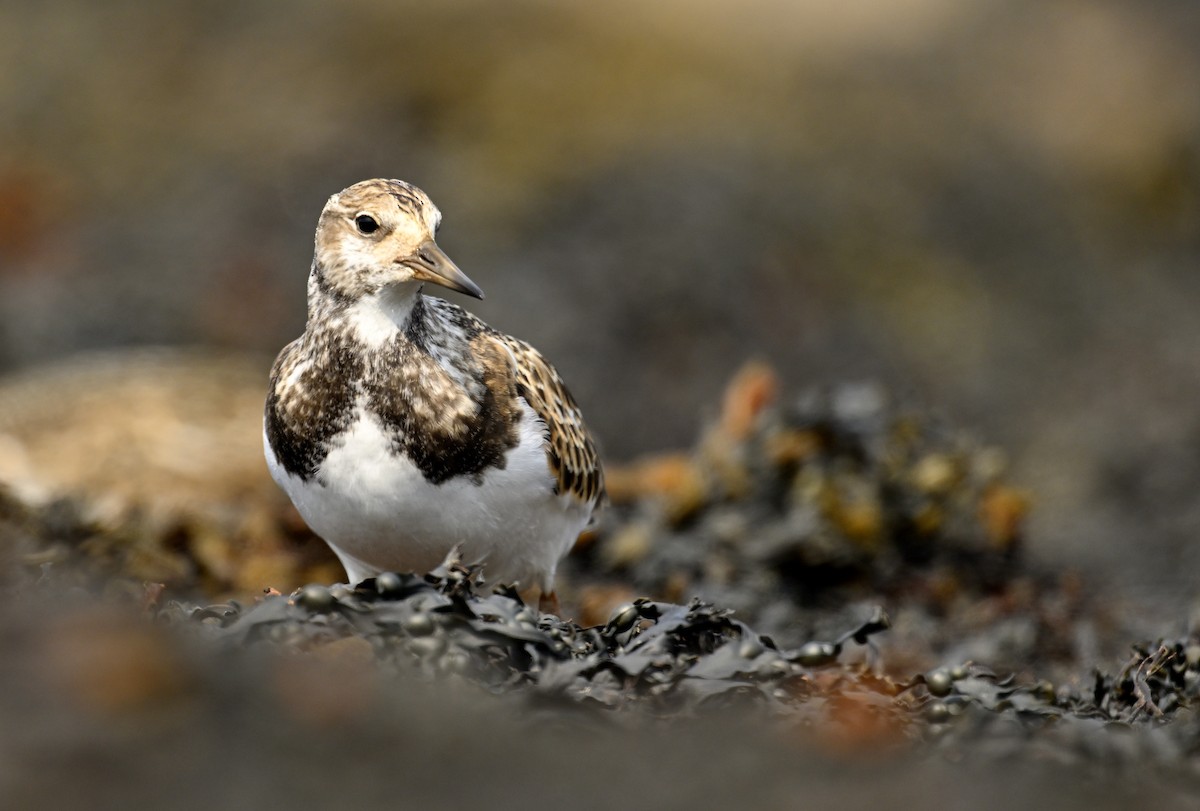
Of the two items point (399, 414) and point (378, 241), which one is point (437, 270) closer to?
point (378, 241)

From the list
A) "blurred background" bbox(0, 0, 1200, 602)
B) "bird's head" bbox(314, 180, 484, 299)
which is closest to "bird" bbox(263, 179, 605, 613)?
"bird's head" bbox(314, 180, 484, 299)

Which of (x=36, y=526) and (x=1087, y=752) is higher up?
(x=36, y=526)

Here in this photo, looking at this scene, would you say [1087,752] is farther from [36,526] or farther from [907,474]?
[36,526]

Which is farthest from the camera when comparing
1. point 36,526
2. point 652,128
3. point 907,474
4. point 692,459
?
point 652,128

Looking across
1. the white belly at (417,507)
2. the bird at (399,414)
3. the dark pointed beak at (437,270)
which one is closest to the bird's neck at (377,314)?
the bird at (399,414)

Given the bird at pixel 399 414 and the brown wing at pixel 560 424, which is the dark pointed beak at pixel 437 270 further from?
the brown wing at pixel 560 424

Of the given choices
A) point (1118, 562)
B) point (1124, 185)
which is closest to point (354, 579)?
point (1118, 562)
